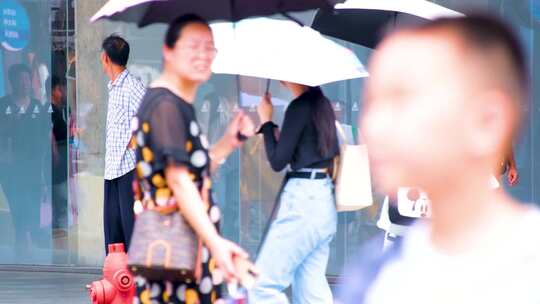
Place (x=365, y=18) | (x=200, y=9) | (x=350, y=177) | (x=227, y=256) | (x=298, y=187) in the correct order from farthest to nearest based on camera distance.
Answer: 1. (x=365, y=18)
2. (x=350, y=177)
3. (x=298, y=187)
4. (x=200, y=9)
5. (x=227, y=256)

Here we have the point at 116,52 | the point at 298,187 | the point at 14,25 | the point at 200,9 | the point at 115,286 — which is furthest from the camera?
the point at 14,25

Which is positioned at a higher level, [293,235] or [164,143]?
[164,143]

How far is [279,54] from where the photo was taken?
594cm

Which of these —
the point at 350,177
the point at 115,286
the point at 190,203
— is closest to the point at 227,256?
the point at 190,203

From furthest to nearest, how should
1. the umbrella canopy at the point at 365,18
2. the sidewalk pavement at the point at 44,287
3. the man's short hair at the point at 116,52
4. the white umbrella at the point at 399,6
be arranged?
the sidewalk pavement at the point at 44,287, the man's short hair at the point at 116,52, the umbrella canopy at the point at 365,18, the white umbrella at the point at 399,6

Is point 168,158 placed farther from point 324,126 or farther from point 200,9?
point 324,126

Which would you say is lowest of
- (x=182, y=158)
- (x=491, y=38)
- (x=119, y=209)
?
(x=119, y=209)

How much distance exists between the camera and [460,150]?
172 centimetres

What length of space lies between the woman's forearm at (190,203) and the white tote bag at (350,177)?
1866mm

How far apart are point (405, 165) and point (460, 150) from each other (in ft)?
0.27

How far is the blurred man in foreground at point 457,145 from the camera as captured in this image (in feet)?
5.64

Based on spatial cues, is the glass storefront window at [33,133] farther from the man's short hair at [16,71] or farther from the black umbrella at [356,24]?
the black umbrella at [356,24]

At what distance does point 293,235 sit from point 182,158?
1832 millimetres

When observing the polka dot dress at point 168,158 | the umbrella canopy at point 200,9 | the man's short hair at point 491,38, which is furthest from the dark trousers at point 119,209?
the man's short hair at point 491,38
